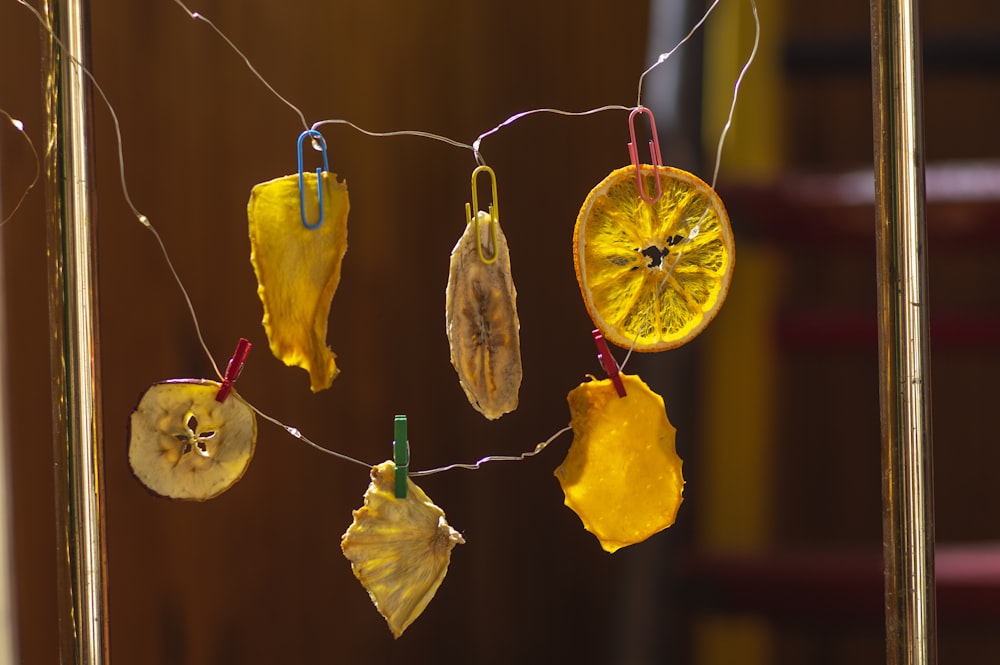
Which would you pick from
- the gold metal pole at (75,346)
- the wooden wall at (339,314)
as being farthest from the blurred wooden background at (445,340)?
the gold metal pole at (75,346)

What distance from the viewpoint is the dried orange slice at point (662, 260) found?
0.38 m

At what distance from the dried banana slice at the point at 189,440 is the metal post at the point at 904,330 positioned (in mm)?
231

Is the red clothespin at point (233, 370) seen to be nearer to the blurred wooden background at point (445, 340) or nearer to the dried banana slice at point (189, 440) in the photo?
the dried banana slice at point (189, 440)

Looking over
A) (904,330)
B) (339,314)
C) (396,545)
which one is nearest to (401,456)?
(396,545)

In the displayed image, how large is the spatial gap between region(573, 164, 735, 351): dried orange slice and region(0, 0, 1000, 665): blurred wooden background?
0.34 metres

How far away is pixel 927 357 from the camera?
1.20 ft

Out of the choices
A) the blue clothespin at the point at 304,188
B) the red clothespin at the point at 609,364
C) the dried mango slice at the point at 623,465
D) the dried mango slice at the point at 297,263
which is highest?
the blue clothespin at the point at 304,188

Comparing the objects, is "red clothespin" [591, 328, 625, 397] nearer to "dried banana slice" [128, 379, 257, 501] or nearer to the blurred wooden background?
"dried banana slice" [128, 379, 257, 501]

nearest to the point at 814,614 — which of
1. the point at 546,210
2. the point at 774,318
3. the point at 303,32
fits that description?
the point at 774,318

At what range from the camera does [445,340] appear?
3.22ft

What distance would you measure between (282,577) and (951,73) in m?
0.73

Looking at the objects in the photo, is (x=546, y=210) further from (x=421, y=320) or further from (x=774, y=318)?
(x=774, y=318)

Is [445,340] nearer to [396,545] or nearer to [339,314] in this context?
[339,314]

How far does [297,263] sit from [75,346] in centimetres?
9
